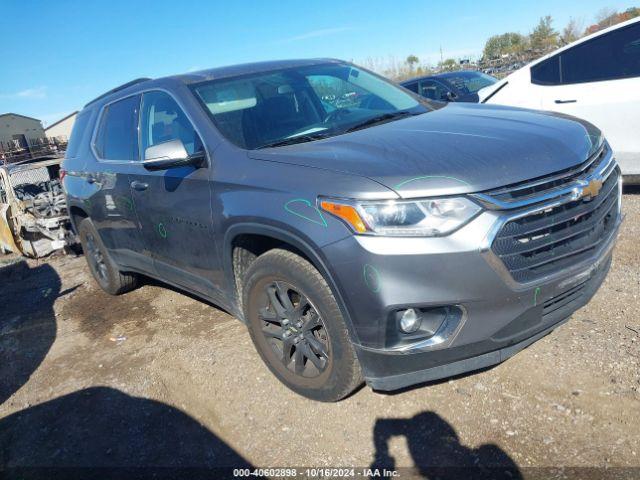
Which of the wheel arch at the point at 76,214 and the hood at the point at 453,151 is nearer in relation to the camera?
the hood at the point at 453,151

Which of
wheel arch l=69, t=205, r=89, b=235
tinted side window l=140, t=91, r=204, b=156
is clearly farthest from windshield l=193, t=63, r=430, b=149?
wheel arch l=69, t=205, r=89, b=235

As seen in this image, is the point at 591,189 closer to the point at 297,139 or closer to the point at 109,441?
the point at 297,139

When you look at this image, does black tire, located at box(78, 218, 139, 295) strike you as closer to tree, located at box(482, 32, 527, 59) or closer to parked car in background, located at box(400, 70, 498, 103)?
parked car in background, located at box(400, 70, 498, 103)

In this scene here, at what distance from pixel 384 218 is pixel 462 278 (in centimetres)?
41

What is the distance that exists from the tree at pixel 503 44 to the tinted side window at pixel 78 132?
2053 inches

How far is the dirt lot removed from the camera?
2393 mm

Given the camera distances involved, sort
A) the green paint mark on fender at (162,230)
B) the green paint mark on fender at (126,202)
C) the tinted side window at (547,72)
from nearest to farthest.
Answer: the green paint mark on fender at (162,230) < the green paint mark on fender at (126,202) < the tinted side window at (547,72)

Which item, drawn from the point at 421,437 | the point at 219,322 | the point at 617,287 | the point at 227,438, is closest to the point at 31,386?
the point at 219,322

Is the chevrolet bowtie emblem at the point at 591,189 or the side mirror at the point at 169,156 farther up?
the side mirror at the point at 169,156

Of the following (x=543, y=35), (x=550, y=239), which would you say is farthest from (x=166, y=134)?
(x=543, y=35)

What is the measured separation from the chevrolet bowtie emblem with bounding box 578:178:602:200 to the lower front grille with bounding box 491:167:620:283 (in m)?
0.03

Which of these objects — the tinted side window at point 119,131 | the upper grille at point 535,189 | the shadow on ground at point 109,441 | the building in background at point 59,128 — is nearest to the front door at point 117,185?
the tinted side window at point 119,131

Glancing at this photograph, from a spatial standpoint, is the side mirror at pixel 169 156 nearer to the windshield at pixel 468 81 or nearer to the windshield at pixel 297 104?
the windshield at pixel 297 104

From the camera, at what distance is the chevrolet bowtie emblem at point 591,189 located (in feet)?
7.79
